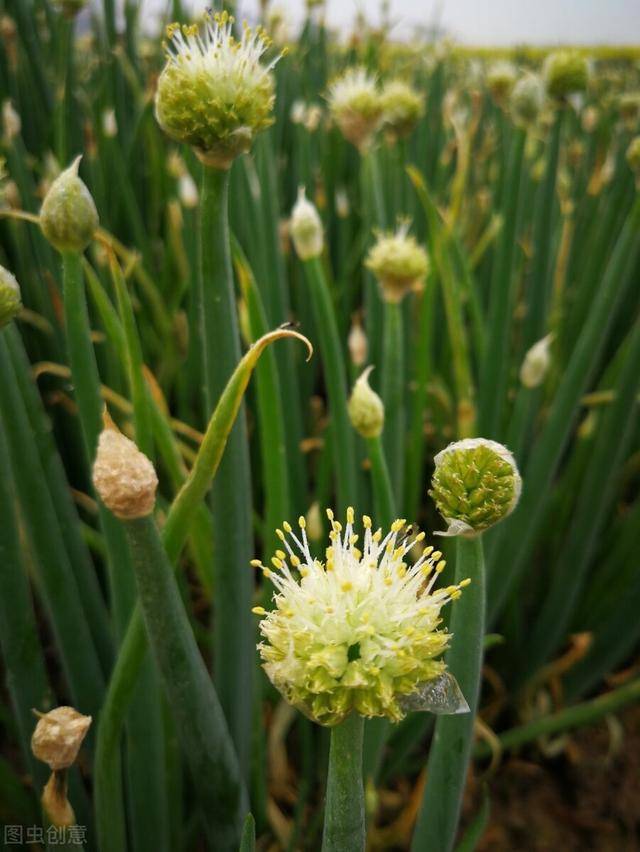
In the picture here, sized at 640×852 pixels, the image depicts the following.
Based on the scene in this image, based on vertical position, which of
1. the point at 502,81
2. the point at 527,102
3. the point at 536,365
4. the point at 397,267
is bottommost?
the point at 536,365

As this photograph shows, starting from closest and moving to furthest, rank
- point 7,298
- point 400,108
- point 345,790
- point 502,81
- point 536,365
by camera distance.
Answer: point 345,790 → point 7,298 → point 536,365 → point 400,108 → point 502,81

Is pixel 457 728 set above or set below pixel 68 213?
below

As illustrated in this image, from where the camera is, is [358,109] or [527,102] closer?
[527,102]

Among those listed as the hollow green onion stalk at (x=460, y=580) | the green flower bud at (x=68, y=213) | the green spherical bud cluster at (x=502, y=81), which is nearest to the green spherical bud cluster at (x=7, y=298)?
the green flower bud at (x=68, y=213)

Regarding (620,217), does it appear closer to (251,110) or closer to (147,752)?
(251,110)

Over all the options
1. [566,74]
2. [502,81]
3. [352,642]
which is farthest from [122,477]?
[502,81]

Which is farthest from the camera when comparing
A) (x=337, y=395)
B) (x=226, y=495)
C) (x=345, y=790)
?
(x=337, y=395)

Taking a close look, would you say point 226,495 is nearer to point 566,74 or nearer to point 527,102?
point 527,102
